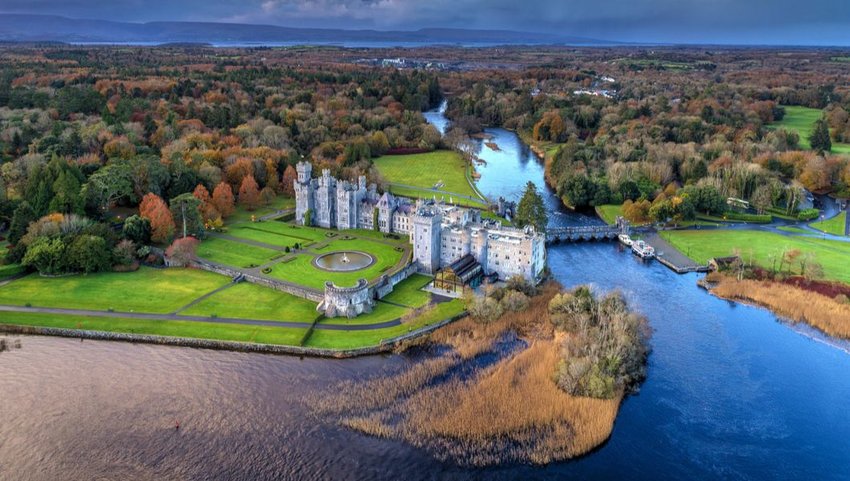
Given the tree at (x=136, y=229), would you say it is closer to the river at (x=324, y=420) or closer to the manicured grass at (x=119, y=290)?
the manicured grass at (x=119, y=290)

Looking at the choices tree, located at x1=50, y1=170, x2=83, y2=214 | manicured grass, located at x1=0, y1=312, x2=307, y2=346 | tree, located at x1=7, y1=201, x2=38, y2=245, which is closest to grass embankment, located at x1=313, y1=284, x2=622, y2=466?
manicured grass, located at x1=0, y1=312, x2=307, y2=346

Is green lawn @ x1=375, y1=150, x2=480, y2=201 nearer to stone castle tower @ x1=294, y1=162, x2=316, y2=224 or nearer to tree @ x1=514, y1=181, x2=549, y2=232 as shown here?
stone castle tower @ x1=294, y1=162, x2=316, y2=224

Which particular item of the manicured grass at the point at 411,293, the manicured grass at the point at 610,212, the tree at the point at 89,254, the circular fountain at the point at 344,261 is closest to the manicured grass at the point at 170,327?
the tree at the point at 89,254

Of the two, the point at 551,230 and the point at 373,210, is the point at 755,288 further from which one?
the point at 373,210

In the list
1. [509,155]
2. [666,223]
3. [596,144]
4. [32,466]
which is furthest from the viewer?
[509,155]

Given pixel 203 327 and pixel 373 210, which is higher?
pixel 373 210

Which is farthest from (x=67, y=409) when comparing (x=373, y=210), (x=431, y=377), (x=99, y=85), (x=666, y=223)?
(x=99, y=85)
